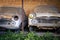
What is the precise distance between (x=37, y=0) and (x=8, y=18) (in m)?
4.76

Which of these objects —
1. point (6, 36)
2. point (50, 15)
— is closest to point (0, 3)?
point (50, 15)

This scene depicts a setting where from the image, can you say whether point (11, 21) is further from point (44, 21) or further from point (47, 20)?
point (47, 20)

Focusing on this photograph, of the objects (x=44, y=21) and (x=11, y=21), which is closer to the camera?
(x=11, y=21)

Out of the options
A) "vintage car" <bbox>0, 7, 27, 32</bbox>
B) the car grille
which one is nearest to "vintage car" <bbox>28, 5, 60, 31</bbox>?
the car grille

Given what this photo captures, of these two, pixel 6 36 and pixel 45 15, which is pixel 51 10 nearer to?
pixel 45 15

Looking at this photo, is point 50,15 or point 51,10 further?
point 51,10

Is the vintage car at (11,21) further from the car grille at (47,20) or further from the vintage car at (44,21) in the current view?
the car grille at (47,20)

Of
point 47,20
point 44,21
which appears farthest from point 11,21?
point 47,20

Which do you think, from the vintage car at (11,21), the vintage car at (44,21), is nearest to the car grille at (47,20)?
the vintage car at (44,21)

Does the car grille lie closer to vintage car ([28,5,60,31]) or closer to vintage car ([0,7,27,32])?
vintage car ([28,5,60,31])

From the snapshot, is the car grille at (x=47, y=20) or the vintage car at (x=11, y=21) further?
the car grille at (x=47, y=20)

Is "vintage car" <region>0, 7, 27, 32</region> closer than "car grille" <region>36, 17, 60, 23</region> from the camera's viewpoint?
Yes

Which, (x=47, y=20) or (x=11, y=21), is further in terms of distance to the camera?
(x=47, y=20)

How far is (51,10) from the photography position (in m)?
Result: 11.4
